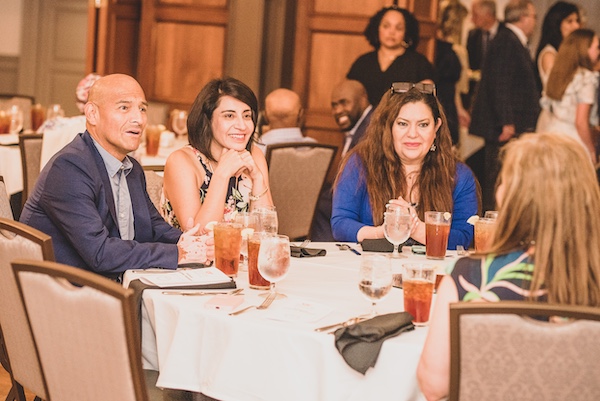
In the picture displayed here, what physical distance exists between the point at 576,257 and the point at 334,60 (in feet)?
20.7

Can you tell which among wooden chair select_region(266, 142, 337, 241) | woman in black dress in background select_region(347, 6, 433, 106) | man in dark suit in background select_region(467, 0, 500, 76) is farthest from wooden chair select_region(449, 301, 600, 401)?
man in dark suit in background select_region(467, 0, 500, 76)

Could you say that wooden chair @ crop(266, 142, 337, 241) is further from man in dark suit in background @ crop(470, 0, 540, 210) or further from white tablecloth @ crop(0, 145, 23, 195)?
man in dark suit in background @ crop(470, 0, 540, 210)

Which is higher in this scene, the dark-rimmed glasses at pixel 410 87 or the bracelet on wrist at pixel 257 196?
the dark-rimmed glasses at pixel 410 87

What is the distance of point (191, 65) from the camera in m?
8.94

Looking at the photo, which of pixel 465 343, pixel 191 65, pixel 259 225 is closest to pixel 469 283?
pixel 465 343

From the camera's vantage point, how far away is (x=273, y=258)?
2678 mm

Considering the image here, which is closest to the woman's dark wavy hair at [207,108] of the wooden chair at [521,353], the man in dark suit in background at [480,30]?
the wooden chair at [521,353]

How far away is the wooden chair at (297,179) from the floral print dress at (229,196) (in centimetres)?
134

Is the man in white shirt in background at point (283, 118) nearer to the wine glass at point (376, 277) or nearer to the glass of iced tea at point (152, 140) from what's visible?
the glass of iced tea at point (152, 140)

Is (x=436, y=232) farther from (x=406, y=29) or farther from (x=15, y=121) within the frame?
(x=15, y=121)

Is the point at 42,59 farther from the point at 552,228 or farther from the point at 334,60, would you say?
the point at 552,228

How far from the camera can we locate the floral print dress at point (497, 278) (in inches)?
85.5

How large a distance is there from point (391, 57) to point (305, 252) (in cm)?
393

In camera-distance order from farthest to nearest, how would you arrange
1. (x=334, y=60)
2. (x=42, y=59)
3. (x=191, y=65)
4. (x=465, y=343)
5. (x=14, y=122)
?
1. (x=42, y=59)
2. (x=191, y=65)
3. (x=334, y=60)
4. (x=14, y=122)
5. (x=465, y=343)
